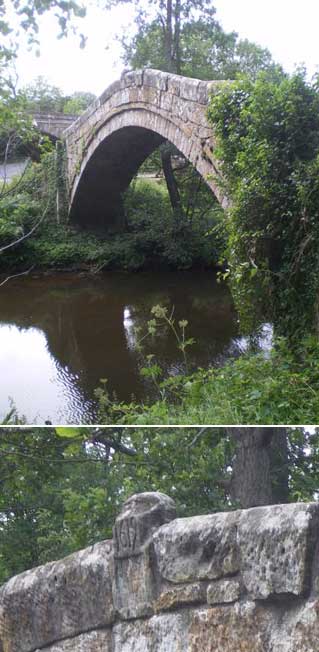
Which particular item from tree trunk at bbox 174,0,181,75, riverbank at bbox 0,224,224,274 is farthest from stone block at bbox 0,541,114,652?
riverbank at bbox 0,224,224,274

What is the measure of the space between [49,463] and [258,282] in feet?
10.4

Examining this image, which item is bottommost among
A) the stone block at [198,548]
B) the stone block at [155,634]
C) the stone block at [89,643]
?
the stone block at [89,643]

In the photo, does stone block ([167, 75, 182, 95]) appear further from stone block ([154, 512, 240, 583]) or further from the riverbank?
stone block ([154, 512, 240, 583])

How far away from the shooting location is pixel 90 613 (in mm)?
2734

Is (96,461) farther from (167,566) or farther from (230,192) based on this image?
(230,192)

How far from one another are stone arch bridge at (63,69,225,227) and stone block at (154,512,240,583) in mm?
A: 5695

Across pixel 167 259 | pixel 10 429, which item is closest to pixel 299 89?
pixel 10 429

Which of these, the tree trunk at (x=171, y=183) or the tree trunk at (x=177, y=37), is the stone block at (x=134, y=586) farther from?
the tree trunk at (x=171, y=183)

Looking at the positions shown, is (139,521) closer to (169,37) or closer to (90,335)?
(90,335)

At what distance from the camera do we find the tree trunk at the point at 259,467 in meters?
2.83

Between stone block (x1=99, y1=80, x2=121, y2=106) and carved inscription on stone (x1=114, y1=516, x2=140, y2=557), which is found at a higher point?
stone block (x1=99, y1=80, x2=121, y2=106)

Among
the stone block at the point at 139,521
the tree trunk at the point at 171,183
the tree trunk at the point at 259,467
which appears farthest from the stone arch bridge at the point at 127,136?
the stone block at the point at 139,521

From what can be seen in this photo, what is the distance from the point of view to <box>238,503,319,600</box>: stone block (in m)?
2.04

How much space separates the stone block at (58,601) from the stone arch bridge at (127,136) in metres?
5.43
